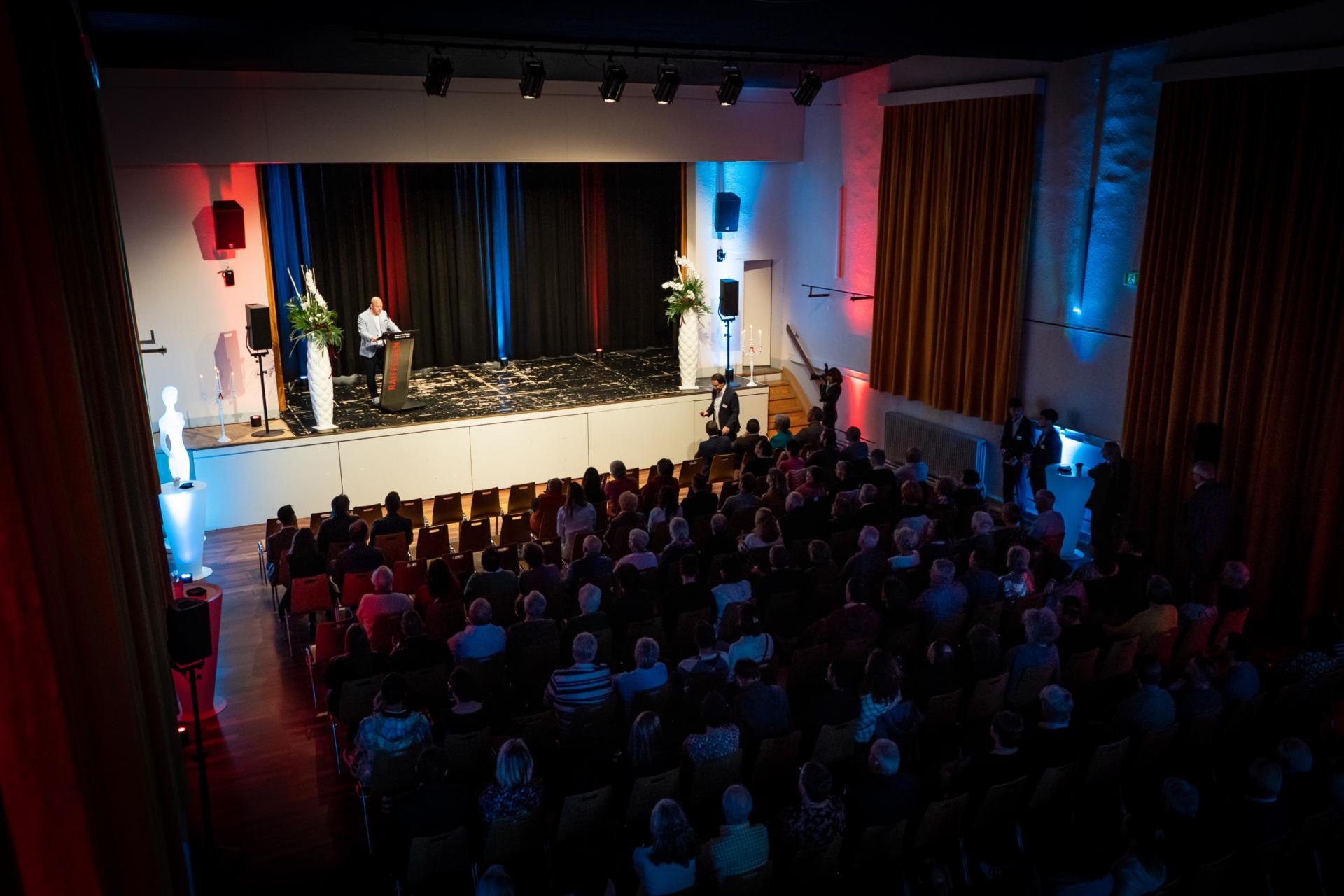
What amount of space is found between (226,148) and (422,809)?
8640mm

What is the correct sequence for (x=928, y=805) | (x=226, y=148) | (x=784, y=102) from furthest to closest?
(x=784, y=102) → (x=226, y=148) → (x=928, y=805)

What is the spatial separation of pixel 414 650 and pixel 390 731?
0.87 m

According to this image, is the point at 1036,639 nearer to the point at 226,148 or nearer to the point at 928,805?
the point at 928,805

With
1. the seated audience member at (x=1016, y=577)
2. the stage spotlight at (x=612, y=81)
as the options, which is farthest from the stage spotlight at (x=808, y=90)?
the seated audience member at (x=1016, y=577)

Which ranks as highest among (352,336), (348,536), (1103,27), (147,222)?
(1103,27)

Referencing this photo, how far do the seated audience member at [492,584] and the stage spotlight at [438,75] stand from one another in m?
4.96

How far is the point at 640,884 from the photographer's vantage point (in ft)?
14.2

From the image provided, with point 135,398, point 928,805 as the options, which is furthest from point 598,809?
point 135,398

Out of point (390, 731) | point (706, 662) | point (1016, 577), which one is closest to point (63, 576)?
point (390, 731)

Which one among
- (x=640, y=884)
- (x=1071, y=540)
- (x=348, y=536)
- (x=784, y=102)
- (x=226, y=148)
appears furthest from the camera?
(x=784, y=102)

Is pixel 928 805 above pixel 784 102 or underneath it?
underneath

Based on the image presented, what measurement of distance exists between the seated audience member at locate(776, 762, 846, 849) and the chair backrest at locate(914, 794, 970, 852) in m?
0.43

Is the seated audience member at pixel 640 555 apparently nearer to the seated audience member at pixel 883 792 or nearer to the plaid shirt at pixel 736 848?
the seated audience member at pixel 883 792

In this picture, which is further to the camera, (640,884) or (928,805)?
(928,805)
